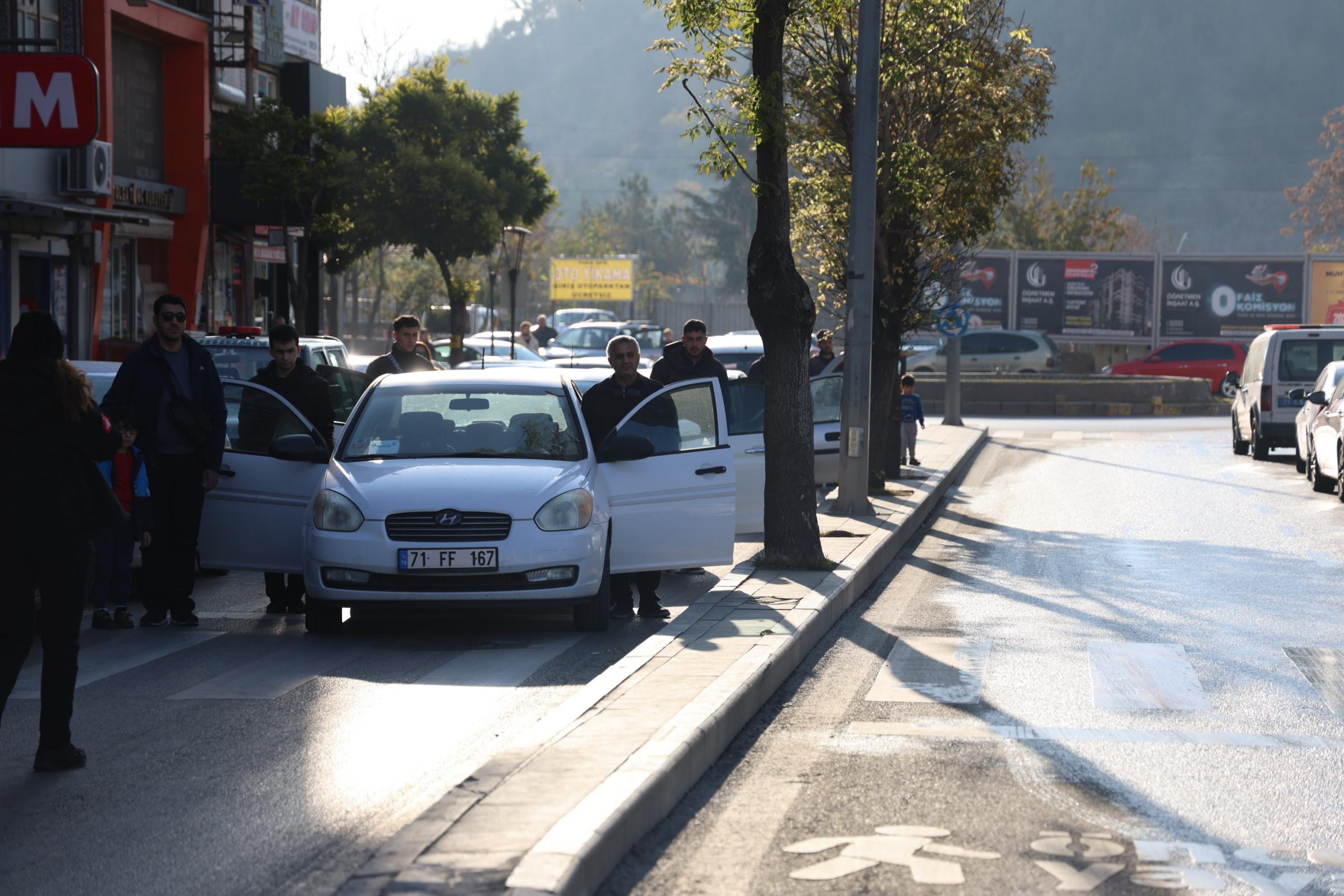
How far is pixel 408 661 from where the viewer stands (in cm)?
894

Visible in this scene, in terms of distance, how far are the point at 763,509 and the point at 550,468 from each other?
3132 mm

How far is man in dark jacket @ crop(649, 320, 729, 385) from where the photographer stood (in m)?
13.0

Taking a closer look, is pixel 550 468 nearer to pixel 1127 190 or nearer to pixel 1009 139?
pixel 1009 139

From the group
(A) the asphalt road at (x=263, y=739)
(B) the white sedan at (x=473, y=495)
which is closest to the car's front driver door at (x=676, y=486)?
(B) the white sedan at (x=473, y=495)

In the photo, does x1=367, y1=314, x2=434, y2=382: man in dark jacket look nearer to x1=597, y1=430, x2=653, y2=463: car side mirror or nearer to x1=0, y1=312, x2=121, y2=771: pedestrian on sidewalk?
x1=597, y1=430, x2=653, y2=463: car side mirror

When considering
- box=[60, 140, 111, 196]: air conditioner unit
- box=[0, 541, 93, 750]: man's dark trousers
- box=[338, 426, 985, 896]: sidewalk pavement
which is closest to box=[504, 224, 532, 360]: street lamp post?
box=[60, 140, 111, 196]: air conditioner unit

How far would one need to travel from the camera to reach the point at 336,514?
9484 mm

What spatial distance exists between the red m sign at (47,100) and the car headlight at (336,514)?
2.84 m

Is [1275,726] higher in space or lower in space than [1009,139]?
lower

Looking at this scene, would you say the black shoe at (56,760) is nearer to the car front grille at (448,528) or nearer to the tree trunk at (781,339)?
the car front grille at (448,528)

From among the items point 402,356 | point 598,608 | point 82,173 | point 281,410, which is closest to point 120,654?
point 281,410

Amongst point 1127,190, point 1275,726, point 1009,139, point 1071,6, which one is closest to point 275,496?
point 1275,726

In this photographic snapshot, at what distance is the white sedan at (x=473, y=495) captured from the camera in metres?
9.30

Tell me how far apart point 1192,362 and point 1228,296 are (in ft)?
21.9
